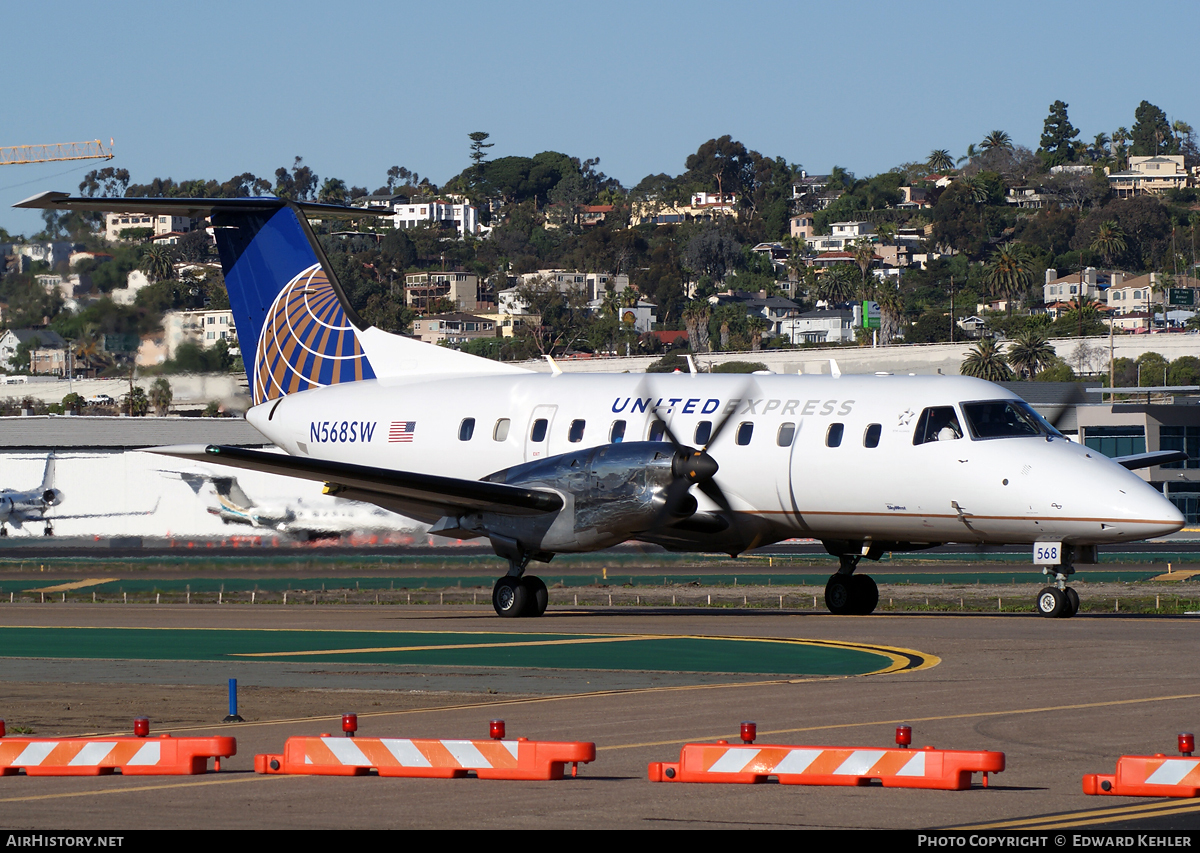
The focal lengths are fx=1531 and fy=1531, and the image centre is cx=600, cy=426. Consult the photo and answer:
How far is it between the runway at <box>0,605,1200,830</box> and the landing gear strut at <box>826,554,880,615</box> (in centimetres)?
50

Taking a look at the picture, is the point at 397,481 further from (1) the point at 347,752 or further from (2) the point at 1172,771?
(2) the point at 1172,771

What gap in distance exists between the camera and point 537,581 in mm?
24891

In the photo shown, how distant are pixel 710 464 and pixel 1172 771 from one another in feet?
43.6

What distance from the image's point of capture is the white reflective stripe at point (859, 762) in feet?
31.9

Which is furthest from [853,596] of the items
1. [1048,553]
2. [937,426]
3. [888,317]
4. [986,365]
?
[888,317]

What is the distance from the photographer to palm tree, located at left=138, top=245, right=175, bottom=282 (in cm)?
3269

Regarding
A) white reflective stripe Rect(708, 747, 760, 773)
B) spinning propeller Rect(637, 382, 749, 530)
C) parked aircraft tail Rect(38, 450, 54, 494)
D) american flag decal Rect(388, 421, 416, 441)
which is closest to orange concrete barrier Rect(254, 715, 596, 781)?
white reflective stripe Rect(708, 747, 760, 773)

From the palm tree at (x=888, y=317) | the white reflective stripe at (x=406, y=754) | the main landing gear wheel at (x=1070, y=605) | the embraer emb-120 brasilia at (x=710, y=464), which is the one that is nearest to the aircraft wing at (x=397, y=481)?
the embraer emb-120 brasilia at (x=710, y=464)

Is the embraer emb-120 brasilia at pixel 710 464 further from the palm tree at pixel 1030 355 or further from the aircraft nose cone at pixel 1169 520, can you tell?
the palm tree at pixel 1030 355

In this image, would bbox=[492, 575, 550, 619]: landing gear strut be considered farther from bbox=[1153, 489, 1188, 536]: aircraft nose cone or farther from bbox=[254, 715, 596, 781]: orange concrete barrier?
bbox=[254, 715, 596, 781]: orange concrete barrier

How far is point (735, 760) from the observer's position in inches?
396

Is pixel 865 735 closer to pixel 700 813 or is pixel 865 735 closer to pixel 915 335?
pixel 700 813
